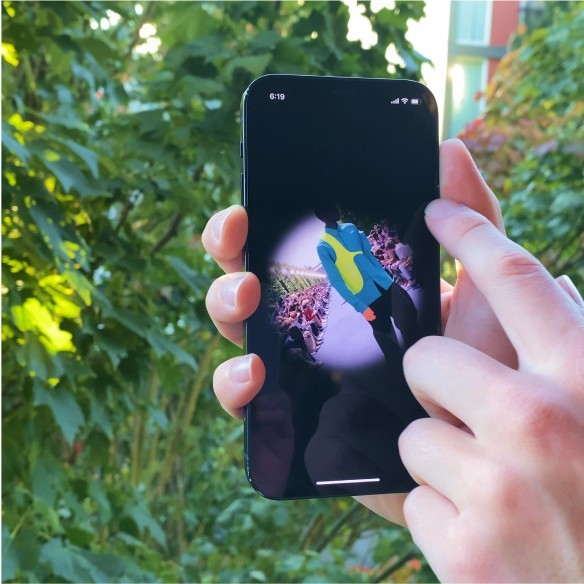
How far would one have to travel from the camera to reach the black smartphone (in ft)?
1.45

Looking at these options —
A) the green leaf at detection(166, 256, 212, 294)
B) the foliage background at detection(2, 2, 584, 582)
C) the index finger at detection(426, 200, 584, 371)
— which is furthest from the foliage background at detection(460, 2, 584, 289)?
the index finger at detection(426, 200, 584, 371)

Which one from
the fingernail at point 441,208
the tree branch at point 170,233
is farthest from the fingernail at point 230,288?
the tree branch at point 170,233

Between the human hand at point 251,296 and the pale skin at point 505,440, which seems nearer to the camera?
the pale skin at point 505,440

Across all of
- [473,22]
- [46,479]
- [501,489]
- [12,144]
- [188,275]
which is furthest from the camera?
[473,22]

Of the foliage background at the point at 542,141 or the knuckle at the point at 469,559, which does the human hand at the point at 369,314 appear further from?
the foliage background at the point at 542,141

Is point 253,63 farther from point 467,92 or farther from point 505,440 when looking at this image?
point 467,92

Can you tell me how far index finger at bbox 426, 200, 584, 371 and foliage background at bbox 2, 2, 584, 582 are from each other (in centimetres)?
48

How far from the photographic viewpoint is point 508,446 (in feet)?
1.00

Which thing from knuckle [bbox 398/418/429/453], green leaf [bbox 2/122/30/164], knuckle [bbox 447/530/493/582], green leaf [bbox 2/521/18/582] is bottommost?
green leaf [bbox 2/521/18/582]

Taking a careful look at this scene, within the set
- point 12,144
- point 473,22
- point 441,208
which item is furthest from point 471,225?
point 473,22

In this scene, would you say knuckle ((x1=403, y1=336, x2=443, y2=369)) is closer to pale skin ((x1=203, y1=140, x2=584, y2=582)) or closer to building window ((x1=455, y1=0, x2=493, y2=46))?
pale skin ((x1=203, y1=140, x2=584, y2=582))

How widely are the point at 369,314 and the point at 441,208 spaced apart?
0.26ft

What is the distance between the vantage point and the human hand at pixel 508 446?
29 centimetres

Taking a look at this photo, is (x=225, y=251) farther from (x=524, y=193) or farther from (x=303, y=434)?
(x=524, y=193)
